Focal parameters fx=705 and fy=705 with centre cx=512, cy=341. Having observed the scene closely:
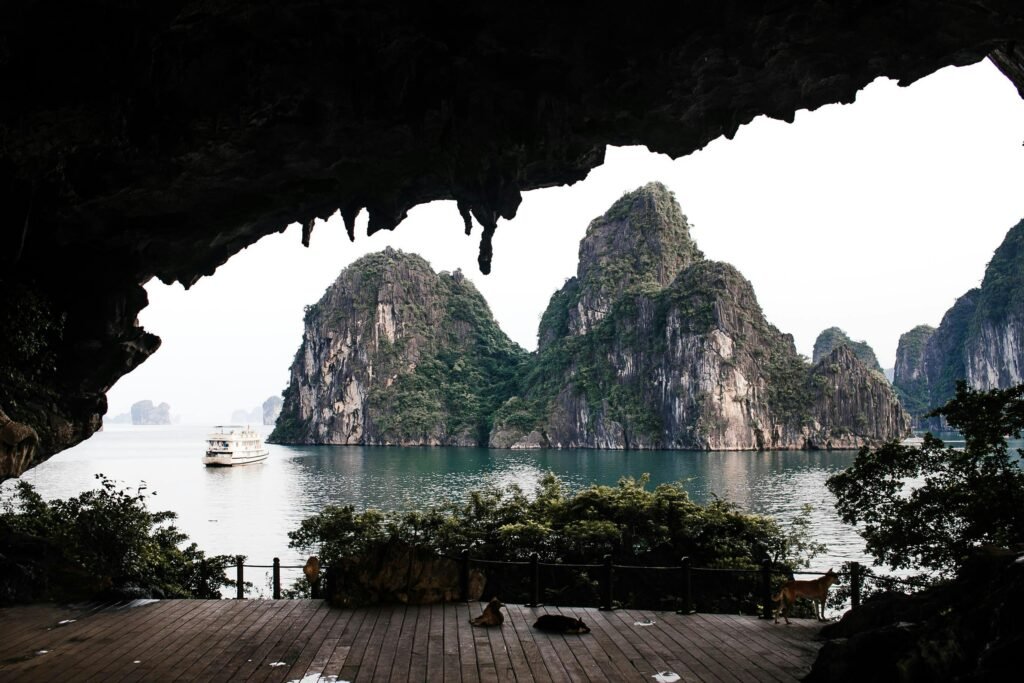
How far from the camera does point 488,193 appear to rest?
34.6ft

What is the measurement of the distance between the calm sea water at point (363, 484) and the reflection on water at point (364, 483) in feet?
0.23

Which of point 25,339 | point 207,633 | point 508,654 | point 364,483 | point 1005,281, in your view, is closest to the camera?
point 508,654

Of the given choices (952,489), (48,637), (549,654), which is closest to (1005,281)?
(952,489)

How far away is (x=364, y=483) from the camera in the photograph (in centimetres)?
4747

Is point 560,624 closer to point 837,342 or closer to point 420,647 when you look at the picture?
point 420,647

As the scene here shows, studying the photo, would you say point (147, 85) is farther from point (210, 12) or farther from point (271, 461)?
point (271, 461)

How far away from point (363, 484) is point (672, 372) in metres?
59.5

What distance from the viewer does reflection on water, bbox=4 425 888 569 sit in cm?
2942

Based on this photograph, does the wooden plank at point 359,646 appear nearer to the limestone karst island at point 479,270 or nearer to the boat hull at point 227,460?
the limestone karst island at point 479,270

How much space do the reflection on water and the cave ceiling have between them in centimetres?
1403

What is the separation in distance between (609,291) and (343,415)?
4624 cm

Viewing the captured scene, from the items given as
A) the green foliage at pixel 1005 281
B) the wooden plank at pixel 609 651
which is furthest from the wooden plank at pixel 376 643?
the green foliage at pixel 1005 281

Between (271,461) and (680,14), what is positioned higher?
(680,14)

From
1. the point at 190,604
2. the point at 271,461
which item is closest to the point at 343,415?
the point at 271,461
